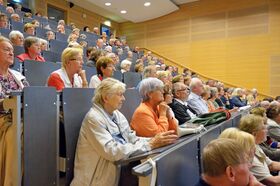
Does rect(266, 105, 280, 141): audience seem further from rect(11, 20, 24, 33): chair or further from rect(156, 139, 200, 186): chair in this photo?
rect(11, 20, 24, 33): chair

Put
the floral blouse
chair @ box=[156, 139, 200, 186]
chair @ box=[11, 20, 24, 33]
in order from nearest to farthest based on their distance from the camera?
chair @ box=[156, 139, 200, 186], the floral blouse, chair @ box=[11, 20, 24, 33]

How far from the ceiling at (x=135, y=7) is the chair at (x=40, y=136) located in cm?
588

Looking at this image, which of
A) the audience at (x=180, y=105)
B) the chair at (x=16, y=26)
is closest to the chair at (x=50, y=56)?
the chair at (x=16, y=26)

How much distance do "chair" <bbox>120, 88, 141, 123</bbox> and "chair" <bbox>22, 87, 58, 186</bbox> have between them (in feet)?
1.57

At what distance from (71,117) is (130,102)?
0.52 m

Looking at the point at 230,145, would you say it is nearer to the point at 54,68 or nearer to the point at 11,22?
the point at 54,68

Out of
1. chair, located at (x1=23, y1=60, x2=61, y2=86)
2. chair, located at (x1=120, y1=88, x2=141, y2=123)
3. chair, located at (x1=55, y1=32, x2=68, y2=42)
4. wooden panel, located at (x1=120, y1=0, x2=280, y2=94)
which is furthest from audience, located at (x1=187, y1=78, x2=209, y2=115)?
wooden panel, located at (x1=120, y1=0, x2=280, y2=94)

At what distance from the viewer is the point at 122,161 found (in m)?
1.09

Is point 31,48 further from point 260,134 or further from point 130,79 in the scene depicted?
point 260,134

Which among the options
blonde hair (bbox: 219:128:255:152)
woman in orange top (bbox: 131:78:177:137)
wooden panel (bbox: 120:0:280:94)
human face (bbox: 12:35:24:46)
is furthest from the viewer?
wooden panel (bbox: 120:0:280:94)

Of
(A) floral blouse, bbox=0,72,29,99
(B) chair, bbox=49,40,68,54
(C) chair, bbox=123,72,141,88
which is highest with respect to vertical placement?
(B) chair, bbox=49,40,68,54

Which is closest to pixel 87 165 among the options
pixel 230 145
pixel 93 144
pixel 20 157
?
pixel 93 144

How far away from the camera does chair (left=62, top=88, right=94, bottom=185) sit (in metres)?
1.19

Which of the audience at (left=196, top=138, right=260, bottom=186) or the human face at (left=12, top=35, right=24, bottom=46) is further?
the human face at (left=12, top=35, right=24, bottom=46)
